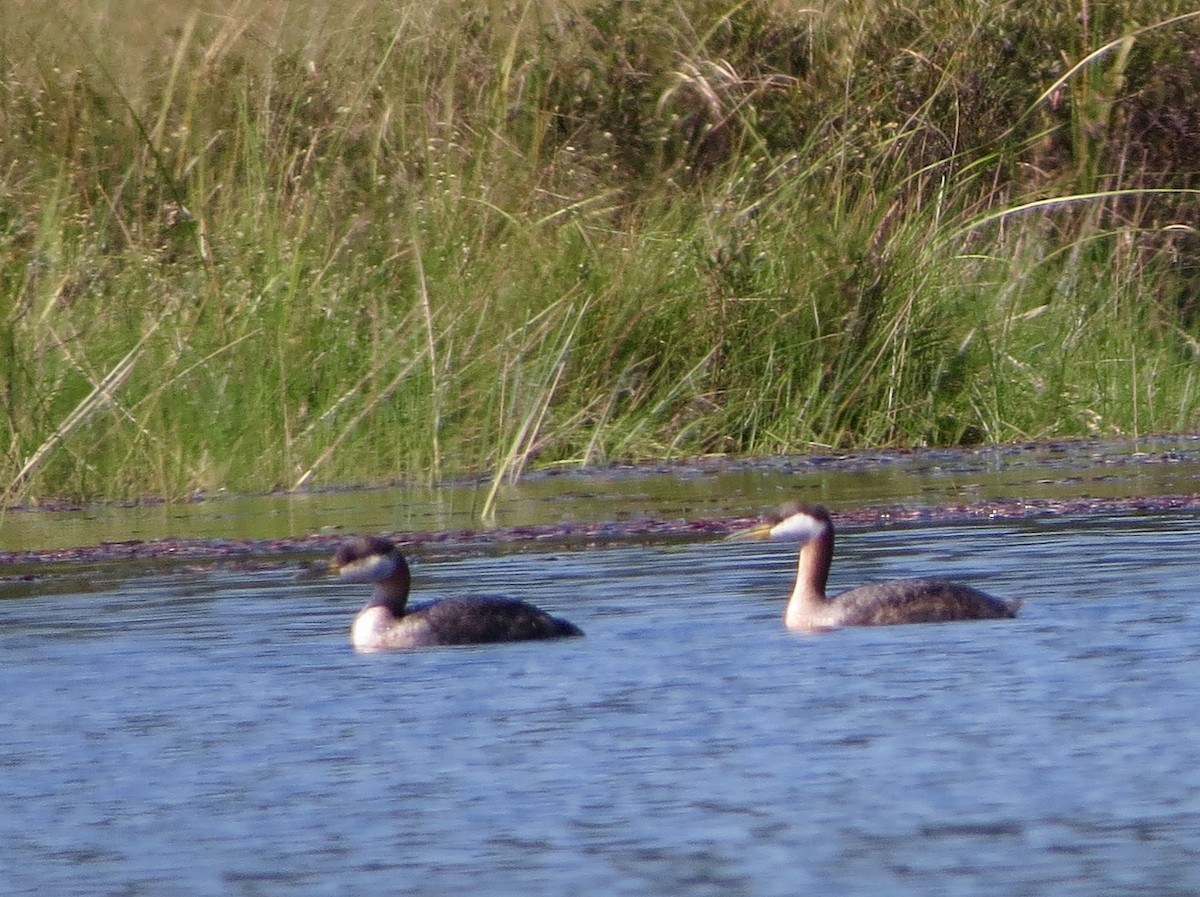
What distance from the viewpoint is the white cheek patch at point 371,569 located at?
8602 mm

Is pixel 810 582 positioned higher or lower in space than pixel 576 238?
lower

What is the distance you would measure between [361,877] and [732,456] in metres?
7.79

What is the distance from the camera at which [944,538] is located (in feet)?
33.5

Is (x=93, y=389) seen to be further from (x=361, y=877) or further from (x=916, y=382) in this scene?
(x=361, y=877)

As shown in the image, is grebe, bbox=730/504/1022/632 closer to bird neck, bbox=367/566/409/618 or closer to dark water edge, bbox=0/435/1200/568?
bird neck, bbox=367/566/409/618

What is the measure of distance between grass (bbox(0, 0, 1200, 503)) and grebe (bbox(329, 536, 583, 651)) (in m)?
2.27

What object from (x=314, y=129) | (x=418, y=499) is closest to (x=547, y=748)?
(x=418, y=499)

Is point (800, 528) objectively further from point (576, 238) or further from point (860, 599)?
point (576, 238)

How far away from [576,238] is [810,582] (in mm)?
4848

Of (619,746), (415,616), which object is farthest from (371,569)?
(619,746)

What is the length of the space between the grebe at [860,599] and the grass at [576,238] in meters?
2.28

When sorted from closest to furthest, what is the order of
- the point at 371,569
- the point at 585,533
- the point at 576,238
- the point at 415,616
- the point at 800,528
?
1. the point at 415,616
2. the point at 371,569
3. the point at 800,528
4. the point at 585,533
5. the point at 576,238

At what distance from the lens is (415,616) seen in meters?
8.24

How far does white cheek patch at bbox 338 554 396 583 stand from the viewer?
28.2 feet
